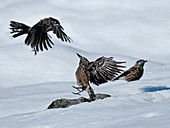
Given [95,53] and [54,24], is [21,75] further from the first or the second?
[54,24]

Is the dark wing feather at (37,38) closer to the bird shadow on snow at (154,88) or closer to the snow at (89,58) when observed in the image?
the snow at (89,58)

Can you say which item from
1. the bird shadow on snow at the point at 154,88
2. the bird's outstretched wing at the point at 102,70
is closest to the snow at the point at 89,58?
Result: the bird shadow on snow at the point at 154,88

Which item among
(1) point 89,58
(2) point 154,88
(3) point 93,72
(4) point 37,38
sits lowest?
(2) point 154,88

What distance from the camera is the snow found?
450cm

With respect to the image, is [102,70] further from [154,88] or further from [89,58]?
[89,58]

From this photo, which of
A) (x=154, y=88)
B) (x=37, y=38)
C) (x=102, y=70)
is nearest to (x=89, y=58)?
(x=154, y=88)

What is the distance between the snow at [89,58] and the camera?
14.8 feet

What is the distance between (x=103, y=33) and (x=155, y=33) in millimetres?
1714

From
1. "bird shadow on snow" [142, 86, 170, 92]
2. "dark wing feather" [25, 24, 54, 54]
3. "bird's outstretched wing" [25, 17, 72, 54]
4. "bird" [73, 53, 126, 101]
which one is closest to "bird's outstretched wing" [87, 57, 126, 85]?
"bird" [73, 53, 126, 101]

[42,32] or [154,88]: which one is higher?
[42,32]

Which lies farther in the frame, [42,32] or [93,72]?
[42,32]

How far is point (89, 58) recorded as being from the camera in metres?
12.8

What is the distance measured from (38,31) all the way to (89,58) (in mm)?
5771

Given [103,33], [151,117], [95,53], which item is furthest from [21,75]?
[151,117]
